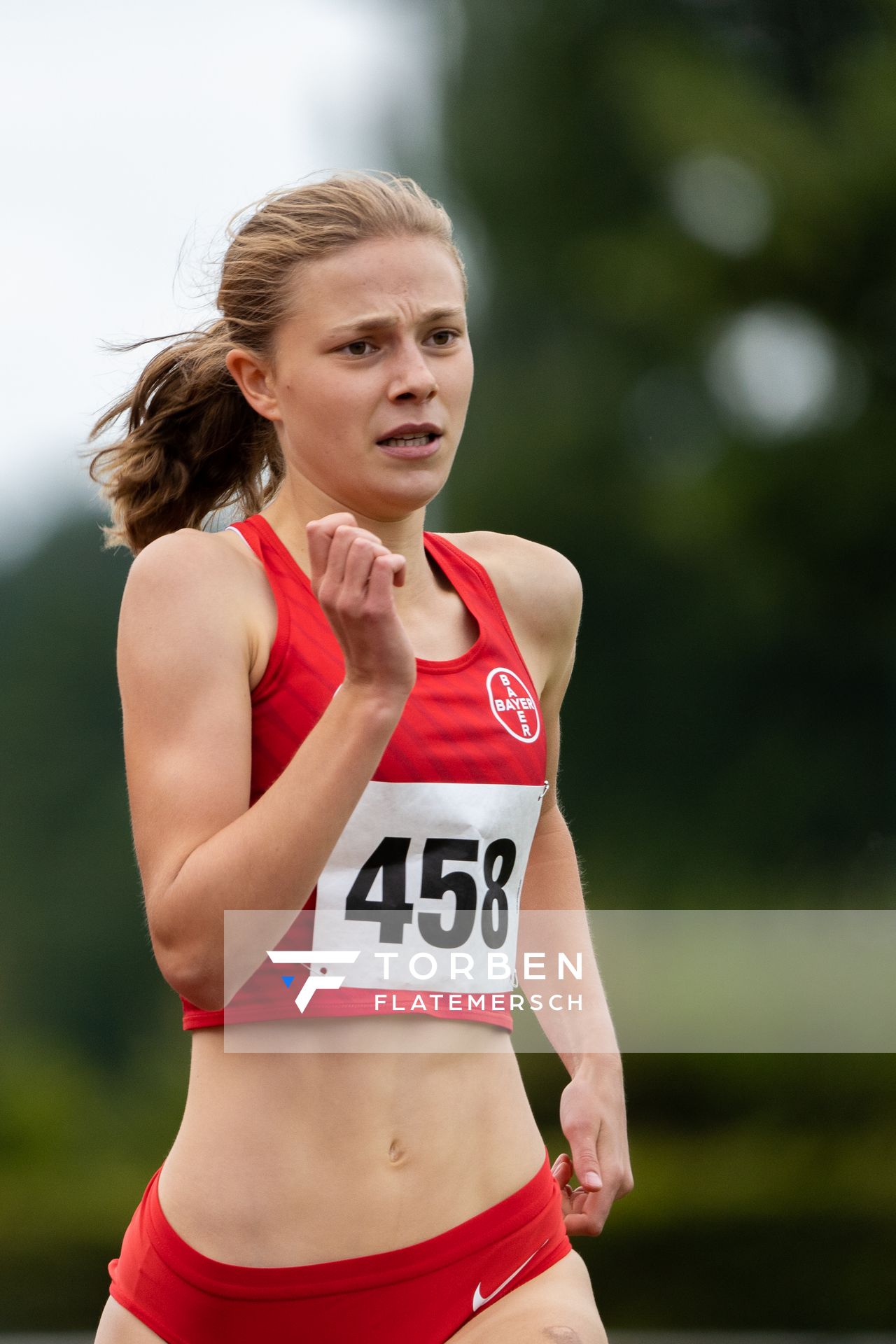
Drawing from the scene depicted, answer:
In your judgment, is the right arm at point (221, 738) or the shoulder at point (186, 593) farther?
the shoulder at point (186, 593)

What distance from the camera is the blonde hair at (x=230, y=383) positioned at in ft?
5.09

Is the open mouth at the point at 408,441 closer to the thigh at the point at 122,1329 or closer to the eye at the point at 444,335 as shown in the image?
the eye at the point at 444,335

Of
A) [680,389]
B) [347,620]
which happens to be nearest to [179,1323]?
[347,620]

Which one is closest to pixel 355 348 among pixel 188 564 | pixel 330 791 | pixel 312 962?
pixel 188 564

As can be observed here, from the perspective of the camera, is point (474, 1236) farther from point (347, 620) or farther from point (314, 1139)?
point (347, 620)

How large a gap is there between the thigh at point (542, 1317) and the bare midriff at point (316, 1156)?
91mm

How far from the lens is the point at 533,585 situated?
179 cm

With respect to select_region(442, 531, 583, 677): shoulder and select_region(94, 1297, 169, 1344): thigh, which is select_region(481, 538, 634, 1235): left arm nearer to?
select_region(442, 531, 583, 677): shoulder

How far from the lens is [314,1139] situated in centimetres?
141

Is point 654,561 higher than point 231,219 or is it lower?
lower

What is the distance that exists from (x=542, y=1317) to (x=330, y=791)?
0.57m

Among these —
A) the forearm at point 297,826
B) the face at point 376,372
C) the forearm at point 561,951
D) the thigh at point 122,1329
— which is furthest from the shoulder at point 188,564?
the thigh at point 122,1329

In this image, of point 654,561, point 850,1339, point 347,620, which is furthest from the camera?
point 654,561

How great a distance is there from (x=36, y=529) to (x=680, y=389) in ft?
7.77
